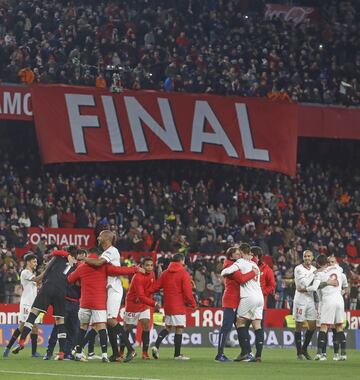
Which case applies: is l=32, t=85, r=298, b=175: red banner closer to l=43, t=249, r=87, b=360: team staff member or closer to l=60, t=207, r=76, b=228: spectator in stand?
l=60, t=207, r=76, b=228: spectator in stand

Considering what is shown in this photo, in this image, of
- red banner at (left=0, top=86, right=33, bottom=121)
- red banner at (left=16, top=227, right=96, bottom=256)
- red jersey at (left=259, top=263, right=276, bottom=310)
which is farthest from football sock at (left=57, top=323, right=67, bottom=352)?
red banner at (left=0, top=86, right=33, bottom=121)

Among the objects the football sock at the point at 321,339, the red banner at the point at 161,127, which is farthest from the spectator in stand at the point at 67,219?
the football sock at the point at 321,339

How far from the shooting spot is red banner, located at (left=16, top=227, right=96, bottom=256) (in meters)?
37.5

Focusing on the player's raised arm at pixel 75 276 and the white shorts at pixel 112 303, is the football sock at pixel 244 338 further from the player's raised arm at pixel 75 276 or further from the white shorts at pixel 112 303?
the player's raised arm at pixel 75 276

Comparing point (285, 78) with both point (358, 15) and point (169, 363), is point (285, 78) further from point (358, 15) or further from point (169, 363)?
point (169, 363)

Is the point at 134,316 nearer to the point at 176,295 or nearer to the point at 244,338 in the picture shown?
the point at 176,295

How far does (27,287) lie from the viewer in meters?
24.9

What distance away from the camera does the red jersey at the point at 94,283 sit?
20.6 metres

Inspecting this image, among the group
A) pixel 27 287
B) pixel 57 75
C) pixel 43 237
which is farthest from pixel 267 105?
pixel 27 287

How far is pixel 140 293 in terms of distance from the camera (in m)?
22.6

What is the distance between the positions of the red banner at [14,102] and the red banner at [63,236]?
4.31 metres

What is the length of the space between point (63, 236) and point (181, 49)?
10.3 m

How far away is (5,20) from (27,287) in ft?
60.6

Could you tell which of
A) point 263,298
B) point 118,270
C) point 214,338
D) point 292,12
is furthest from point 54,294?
point 292,12
